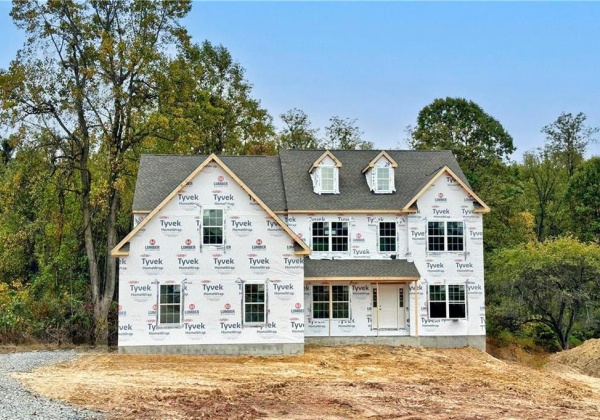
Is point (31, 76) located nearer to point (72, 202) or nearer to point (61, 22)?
point (61, 22)

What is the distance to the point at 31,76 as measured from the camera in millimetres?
32688

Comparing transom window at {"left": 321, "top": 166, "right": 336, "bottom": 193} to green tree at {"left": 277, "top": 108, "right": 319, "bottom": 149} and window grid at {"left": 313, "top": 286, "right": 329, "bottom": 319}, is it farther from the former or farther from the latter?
green tree at {"left": 277, "top": 108, "right": 319, "bottom": 149}

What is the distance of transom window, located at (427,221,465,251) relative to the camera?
1147 inches

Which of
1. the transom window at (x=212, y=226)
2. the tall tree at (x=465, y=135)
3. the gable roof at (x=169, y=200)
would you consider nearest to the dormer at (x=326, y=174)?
the gable roof at (x=169, y=200)

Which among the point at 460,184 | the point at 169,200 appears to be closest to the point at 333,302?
the point at 460,184

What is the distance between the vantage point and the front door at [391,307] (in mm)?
28734

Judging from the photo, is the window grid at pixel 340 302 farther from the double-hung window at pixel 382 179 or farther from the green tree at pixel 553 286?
the green tree at pixel 553 286

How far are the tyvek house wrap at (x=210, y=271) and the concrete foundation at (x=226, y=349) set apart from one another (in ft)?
0.60

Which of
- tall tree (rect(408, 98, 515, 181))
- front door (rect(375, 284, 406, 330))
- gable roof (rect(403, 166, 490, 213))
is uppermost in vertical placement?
tall tree (rect(408, 98, 515, 181))

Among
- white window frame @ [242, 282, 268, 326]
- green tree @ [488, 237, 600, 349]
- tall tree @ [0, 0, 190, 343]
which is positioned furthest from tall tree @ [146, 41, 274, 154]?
green tree @ [488, 237, 600, 349]

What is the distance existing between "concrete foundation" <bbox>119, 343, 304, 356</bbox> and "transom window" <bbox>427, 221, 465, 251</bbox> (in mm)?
7555

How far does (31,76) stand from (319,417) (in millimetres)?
24776

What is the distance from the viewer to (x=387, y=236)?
2939 cm

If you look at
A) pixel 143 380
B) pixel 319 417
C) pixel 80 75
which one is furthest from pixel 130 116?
pixel 319 417
